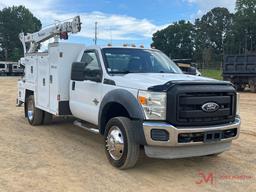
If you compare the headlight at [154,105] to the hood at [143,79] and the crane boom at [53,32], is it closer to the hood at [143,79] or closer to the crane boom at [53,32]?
the hood at [143,79]

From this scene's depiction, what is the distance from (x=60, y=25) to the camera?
11836 millimetres

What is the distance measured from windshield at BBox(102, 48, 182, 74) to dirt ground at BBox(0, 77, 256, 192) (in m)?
1.59

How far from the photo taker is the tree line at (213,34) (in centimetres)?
10331

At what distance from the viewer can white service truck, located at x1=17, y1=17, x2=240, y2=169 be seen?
581cm

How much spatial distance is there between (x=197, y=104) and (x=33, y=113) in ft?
18.4

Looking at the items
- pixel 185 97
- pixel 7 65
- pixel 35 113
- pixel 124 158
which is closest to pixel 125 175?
pixel 124 158

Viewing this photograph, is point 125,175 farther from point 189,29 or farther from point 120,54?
point 189,29

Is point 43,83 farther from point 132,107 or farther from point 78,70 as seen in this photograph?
Result: point 132,107

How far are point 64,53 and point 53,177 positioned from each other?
3.43 m

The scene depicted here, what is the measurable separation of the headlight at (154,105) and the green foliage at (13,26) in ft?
324

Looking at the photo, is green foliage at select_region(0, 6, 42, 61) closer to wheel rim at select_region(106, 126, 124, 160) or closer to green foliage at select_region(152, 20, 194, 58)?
green foliage at select_region(152, 20, 194, 58)

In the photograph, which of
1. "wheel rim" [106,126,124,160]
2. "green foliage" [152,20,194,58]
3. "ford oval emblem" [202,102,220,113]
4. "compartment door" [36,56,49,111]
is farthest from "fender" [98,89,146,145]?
"green foliage" [152,20,194,58]

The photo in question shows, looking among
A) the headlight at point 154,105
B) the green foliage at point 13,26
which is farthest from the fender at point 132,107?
the green foliage at point 13,26

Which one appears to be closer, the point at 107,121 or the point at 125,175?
the point at 125,175
